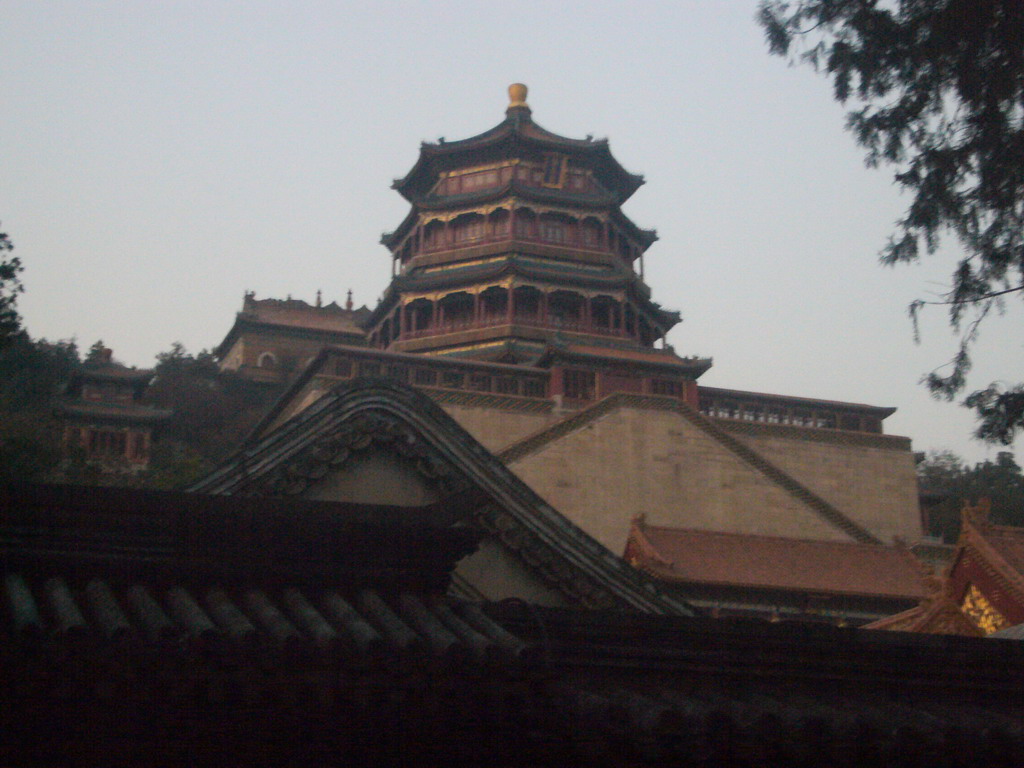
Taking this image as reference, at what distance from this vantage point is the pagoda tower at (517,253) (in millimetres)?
40812

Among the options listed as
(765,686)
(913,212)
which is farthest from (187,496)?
(913,212)

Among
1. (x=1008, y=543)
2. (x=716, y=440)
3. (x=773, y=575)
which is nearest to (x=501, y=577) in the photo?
(x=1008, y=543)

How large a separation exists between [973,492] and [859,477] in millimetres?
12969

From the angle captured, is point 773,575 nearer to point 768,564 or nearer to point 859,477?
point 768,564


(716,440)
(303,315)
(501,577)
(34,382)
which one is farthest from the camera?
(303,315)

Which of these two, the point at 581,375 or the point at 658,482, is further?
the point at 581,375

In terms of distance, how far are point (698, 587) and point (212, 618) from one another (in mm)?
18673

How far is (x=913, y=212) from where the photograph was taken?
31.3ft

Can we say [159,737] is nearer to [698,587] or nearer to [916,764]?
[916,764]

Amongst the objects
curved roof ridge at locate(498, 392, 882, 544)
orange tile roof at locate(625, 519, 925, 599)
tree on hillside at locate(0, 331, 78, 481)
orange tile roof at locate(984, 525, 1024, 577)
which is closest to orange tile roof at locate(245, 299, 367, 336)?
tree on hillside at locate(0, 331, 78, 481)

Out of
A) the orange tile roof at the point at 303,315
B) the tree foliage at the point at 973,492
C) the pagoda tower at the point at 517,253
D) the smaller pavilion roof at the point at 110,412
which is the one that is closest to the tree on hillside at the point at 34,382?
the smaller pavilion roof at the point at 110,412

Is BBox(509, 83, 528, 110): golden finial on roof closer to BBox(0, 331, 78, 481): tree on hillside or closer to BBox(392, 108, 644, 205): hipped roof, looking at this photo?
BBox(392, 108, 644, 205): hipped roof

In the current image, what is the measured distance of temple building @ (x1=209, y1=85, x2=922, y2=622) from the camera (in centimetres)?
3475

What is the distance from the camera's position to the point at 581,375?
36781 millimetres
